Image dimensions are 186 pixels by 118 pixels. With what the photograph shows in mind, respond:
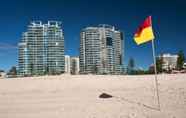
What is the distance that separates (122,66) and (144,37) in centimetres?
18128

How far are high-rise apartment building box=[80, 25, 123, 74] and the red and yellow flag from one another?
156 m

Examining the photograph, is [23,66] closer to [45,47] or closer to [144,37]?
[45,47]

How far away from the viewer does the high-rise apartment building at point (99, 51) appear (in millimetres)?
177375

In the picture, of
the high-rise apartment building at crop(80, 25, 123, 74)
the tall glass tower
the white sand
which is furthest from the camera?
the high-rise apartment building at crop(80, 25, 123, 74)

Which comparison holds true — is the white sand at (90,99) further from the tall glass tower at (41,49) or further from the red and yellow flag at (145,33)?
the tall glass tower at (41,49)

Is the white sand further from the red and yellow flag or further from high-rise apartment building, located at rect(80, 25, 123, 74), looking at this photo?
high-rise apartment building, located at rect(80, 25, 123, 74)

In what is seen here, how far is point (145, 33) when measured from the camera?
13.9 m

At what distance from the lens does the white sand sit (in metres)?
13.7

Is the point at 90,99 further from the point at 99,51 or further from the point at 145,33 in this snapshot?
the point at 99,51

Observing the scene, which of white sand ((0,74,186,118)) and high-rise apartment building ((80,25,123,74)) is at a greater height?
high-rise apartment building ((80,25,123,74))

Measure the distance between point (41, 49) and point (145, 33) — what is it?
164045 mm

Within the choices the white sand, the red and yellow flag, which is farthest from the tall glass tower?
the red and yellow flag

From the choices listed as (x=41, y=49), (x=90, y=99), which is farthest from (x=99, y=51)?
(x=90, y=99)

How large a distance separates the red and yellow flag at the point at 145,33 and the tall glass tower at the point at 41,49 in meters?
146
